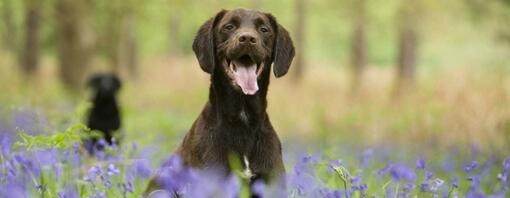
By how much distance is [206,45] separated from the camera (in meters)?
4.52

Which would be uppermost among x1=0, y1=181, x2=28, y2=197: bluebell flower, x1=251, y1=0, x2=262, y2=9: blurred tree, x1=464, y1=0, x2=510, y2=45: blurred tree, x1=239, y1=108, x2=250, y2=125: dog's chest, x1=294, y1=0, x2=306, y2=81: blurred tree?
x1=0, y1=181, x2=28, y2=197: bluebell flower

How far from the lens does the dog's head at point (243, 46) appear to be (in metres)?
4.28

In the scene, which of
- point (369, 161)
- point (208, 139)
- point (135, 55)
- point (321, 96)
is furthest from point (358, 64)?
point (208, 139)

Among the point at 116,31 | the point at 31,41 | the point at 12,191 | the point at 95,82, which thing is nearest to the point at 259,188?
the point at 12,191

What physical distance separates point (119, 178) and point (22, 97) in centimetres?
1123

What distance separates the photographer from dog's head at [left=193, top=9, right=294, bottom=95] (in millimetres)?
4281

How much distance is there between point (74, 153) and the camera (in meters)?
4.76

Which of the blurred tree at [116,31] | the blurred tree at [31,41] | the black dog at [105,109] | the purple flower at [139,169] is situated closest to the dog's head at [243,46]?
the purple flower at [139,169]

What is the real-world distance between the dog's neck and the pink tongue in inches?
2.8

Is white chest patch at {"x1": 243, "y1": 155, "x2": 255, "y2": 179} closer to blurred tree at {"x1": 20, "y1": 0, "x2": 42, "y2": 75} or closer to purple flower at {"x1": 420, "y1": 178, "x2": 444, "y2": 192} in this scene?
purple flower at {"x1": 420, "y1": 178, "x2": 444, "y2": 192}

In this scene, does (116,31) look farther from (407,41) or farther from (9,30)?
(407,41)

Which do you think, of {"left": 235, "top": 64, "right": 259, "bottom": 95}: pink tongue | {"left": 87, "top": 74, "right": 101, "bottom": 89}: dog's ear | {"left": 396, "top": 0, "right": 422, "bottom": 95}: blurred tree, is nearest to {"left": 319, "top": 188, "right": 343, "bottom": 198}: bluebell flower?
{"left": 235, "top": 64, "right": 259, "bottom": 95}: pink tongue

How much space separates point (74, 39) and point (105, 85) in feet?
29.1

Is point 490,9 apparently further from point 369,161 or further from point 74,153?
point 74,153
